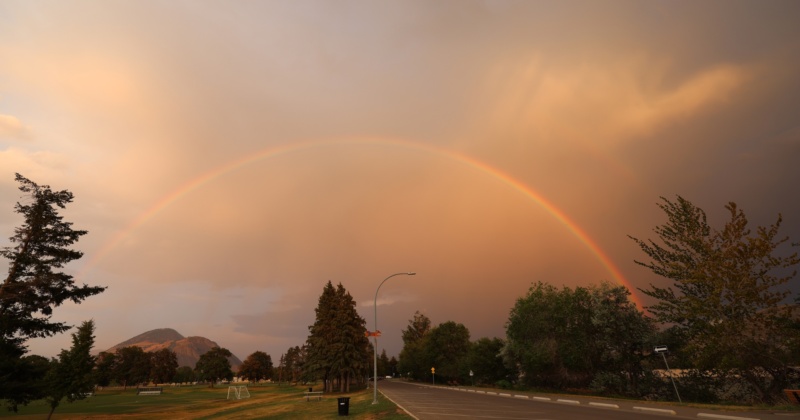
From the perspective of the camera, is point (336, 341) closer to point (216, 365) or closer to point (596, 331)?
point (596, 331)

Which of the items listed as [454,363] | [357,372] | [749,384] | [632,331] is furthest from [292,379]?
[749,384]

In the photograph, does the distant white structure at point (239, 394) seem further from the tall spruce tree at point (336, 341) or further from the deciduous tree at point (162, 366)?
the deciduous tree at point (162, 366)

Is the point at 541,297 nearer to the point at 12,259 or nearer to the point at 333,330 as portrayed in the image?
the point at 333,330

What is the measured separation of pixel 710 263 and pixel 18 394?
4995 cm

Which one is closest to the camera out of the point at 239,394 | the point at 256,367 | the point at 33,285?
the point at 33,285

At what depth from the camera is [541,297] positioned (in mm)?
56062

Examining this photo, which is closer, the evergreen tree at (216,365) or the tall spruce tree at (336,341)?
the tall spruce tree at (336,341)

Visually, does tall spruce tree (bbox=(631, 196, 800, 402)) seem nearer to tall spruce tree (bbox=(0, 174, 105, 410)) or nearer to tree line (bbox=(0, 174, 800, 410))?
tree line (bbox=(0, 174, 800, 410))

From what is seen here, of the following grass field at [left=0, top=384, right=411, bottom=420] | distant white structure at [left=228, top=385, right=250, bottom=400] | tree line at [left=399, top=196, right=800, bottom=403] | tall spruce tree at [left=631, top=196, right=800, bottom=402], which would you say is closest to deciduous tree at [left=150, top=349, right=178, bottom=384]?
distant white structure at [left=228, top=385, right=250, bottom=400]

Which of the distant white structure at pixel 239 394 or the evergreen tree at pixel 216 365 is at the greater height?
the evergreen tree at pixel 216 365

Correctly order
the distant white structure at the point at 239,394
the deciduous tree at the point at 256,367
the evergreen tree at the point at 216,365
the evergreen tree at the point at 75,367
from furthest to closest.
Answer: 1. the deciduous tree at the point at 256,367
2. the evergreen tree at the point at 216,365
3. the distant white structure at the point at 239,394
4. the evergreen tree at the point at 75,367

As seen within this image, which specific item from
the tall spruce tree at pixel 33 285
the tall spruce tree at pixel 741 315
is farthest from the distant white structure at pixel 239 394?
the tall spruce tree at pixel 741 315

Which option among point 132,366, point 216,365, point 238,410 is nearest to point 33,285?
point 238,410

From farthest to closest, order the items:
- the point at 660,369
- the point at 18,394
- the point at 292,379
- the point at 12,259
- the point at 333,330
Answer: the point at 292,379 < the point at 333,330 < the point at 660,369 < the point at 12,259 < the point at 18,394
